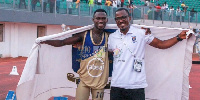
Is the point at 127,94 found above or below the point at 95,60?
below

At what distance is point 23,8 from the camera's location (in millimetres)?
23016

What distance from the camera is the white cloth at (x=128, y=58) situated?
436 centimetres

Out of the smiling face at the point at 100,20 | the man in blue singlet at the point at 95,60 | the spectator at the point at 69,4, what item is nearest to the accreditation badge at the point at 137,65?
the man in blue singlet at the point at 95,60

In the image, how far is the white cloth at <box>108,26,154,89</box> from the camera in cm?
436

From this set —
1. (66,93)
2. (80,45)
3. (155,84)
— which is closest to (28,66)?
(80,45)

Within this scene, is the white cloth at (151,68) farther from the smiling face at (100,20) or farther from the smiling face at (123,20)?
the smiling face at (123,20)

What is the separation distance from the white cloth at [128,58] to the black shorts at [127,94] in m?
0.06

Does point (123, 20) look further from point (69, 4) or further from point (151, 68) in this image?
point (69, 4)

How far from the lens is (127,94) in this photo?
4.41m

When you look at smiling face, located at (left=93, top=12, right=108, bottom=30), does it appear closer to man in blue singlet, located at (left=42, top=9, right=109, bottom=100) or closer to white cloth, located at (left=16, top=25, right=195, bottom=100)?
man in blue singlet, located at (left=42, top=9, right=109, bottom=100)

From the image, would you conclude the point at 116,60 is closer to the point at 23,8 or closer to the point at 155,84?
the point at 155,84

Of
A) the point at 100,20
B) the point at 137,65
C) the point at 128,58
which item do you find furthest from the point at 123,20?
the point at 137,65

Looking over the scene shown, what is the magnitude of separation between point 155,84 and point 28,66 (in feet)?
6.35

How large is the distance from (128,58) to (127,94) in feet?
1.54
